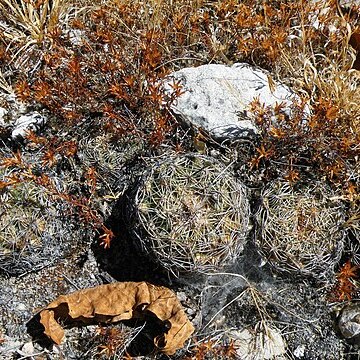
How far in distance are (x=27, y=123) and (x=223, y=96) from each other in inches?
61.3

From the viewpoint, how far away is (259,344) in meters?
4.21

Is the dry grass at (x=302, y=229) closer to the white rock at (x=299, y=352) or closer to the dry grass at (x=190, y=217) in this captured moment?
the dry grass at (x=190, y=217)

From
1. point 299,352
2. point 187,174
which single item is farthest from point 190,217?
point 299,352

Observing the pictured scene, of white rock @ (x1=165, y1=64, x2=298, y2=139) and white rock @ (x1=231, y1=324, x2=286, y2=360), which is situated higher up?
white rock @ (x1=165, y1=64, x2=298, y2=139)

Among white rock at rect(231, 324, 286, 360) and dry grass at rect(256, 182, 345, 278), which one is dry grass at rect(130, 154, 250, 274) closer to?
dry grass at rect(256, 182, 345, 278)

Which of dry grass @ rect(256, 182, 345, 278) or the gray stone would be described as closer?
dry grass @ rect(256, 182, 345, 278)

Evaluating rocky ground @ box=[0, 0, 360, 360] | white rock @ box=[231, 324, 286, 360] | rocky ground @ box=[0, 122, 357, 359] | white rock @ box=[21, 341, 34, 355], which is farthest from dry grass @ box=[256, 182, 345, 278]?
white rock @ box=[21, 341, 34, 355]

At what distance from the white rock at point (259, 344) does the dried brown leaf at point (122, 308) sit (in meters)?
0.44

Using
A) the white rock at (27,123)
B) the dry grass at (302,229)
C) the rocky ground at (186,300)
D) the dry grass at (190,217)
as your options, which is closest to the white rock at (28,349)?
the rocky ground at (186,300)

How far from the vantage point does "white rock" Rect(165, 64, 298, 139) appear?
441 cm

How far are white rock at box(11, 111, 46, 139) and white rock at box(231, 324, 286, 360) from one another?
2.21 meters

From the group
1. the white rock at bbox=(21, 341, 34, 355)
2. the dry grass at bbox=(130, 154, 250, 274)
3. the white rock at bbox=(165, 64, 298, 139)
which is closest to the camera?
the dry grass at bbox=(130, 154, 250, 274)

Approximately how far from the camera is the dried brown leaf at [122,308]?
3.99m

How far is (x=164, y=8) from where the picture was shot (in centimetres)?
482
